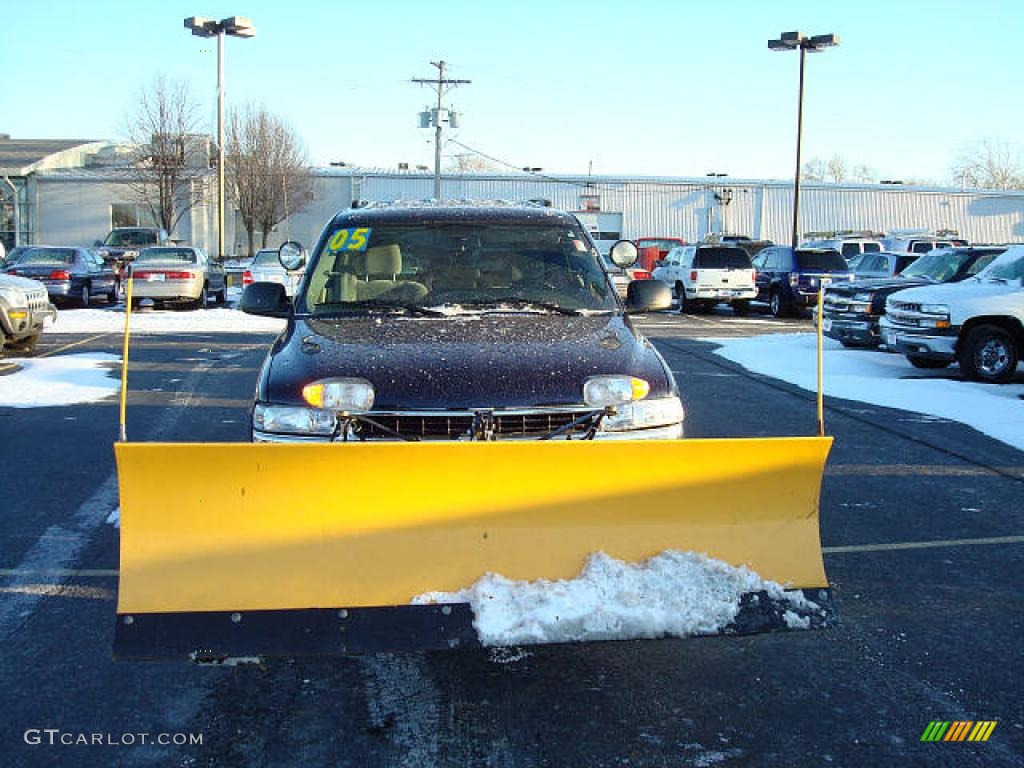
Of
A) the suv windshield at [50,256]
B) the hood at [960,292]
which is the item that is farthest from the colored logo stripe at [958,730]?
the suv windshield at [50,256]

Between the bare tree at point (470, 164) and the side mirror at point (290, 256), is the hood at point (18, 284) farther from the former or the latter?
the bare tree at point (470, 164)

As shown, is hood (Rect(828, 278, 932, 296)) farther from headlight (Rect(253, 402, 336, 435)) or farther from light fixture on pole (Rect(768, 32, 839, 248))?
light fixture on pole (Rect(768, 32, 839, 248))

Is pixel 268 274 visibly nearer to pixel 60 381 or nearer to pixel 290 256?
pixel 60 381

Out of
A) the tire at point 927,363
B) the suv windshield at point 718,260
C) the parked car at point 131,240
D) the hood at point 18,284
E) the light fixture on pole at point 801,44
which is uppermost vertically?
the light fixture on pole at point 801,44

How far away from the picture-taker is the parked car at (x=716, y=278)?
2652cm

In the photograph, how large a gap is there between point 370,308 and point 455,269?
0.54 metres

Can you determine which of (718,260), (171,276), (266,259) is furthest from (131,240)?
(718,260)

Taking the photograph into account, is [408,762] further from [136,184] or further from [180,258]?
[136,184]

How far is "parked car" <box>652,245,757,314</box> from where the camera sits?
26.5 metres

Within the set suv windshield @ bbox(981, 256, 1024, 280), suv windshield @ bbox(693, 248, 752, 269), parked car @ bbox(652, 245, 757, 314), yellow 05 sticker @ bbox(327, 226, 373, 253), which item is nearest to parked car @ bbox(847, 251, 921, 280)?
parked car @ bbox(652, 245, 757, 314)

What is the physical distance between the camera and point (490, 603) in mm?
3520

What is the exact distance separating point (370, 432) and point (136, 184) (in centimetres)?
4472

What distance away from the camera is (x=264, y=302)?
5.84 metres

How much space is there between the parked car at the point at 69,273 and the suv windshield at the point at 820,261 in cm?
1694
